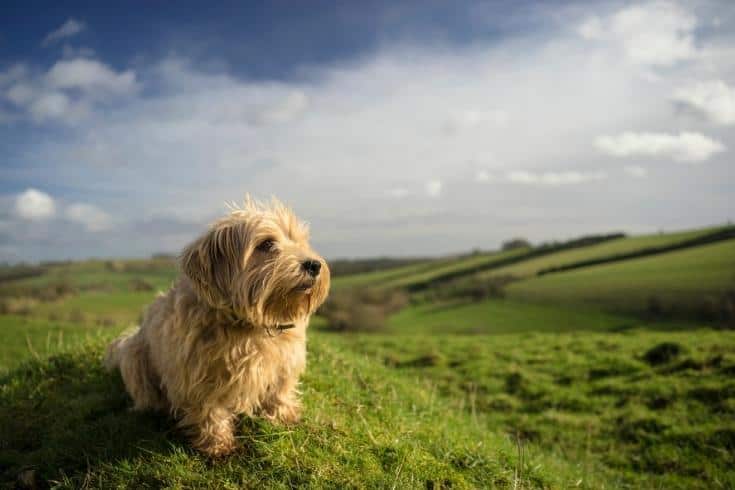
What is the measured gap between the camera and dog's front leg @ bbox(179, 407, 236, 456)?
5078 millimetres

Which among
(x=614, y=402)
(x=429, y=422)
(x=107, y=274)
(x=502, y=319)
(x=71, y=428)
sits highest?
(x=107, y=274)

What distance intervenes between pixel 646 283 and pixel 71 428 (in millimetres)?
42246

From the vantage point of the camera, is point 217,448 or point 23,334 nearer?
point 217,448

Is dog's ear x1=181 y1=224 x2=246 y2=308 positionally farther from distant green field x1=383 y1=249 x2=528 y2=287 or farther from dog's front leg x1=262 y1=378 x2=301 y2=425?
distant green field x1=383 y1=249 x2=528 y2=287

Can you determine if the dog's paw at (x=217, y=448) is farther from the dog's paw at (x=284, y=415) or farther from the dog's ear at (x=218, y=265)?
the dog's ear at (x=218, y=265)

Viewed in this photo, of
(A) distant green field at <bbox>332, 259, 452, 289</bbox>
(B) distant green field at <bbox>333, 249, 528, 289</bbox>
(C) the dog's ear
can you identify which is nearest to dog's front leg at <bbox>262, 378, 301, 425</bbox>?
(C) the dog's ear

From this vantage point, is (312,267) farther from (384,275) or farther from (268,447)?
(384,275)

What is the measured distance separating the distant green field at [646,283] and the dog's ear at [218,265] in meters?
35.4

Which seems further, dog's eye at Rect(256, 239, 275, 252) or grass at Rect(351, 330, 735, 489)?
grass at Rect(351, 330, 735, 489)

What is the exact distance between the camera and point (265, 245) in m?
5.03

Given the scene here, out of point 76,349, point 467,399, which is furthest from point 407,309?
point 76,349

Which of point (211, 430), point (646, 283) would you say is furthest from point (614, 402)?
point (646, 283)

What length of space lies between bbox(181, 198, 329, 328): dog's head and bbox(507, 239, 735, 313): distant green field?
34973 mm

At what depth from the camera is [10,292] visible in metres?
39.1
